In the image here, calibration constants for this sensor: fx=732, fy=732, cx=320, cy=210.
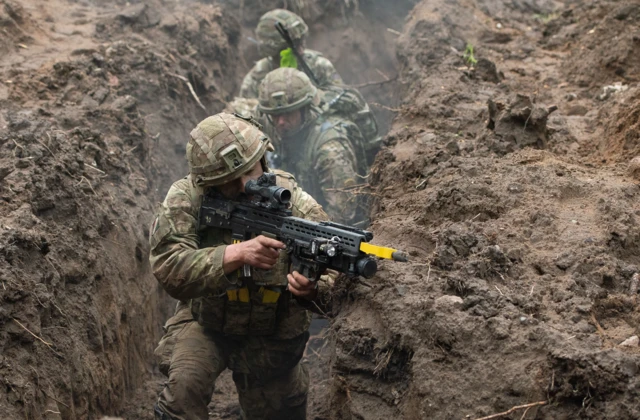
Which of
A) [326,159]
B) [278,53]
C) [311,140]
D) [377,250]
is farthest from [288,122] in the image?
[377,250]

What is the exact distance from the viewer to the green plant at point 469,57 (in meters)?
8.52

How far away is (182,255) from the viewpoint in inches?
181

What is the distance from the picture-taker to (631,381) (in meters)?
2.95

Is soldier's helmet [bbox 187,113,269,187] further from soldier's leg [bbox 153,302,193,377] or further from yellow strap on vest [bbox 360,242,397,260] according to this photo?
yellow strap on vest [bbox 360,242,397,260]

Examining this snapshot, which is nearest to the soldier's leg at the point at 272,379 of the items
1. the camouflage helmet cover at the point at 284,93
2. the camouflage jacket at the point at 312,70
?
the camouflage helmet cover at the point at 284,93

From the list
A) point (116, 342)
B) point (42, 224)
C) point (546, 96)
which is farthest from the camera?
point (546, 96)

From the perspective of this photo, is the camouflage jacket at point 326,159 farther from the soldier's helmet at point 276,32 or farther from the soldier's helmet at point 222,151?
the soldier's helmet at point 222,151

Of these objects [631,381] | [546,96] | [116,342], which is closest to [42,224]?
[116,342]

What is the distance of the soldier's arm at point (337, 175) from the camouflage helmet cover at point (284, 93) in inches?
26.0

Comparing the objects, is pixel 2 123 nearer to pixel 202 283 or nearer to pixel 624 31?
pixel 202 283

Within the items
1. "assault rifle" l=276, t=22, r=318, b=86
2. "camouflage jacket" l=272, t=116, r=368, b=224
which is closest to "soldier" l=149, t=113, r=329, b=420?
"camouflage jacket" l=272, t=116, r=368, b=224

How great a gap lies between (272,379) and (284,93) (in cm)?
432

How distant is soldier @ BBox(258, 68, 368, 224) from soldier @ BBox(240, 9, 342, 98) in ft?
5.83

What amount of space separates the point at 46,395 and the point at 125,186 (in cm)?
293
